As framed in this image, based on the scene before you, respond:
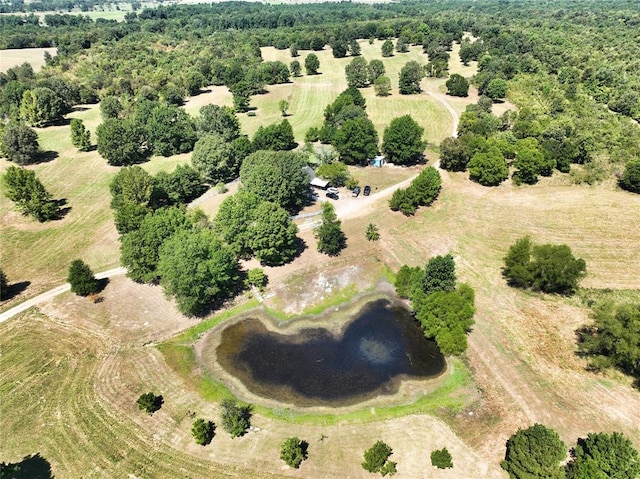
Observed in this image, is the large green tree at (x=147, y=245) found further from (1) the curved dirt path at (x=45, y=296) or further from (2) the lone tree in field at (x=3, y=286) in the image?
(2) the lone tree in field at (x=3, y=286)

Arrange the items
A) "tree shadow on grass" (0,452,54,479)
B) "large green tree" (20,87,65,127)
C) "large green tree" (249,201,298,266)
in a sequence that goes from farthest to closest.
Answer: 1. "large green tree" (20,87,65,127)
2. "large green tree" (249,201,298,266)
3. "tree shadow on grass" (0,452,54,479)

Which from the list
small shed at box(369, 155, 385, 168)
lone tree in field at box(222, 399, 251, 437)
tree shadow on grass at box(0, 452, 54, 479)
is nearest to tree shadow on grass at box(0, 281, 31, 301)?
tree shadow on grass at box(0, 452, 54, 479)

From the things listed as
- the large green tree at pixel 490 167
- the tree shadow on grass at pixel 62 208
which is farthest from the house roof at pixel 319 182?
the tree shadow on grass at pixel 62 208

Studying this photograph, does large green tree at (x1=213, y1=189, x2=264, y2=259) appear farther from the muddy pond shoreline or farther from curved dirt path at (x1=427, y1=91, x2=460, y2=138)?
curved dirt path at (x1=427, y1=91, x2=460, y2=138)

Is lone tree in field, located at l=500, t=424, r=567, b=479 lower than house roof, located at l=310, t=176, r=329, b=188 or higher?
higher

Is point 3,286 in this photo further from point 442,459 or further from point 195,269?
point 442,459

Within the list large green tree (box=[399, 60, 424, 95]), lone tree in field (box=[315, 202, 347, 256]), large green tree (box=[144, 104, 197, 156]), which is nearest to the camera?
lone tree in field (box=[315, 202, 347, 256])

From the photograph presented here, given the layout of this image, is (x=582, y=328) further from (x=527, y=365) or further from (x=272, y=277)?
(x=272, y=277)
